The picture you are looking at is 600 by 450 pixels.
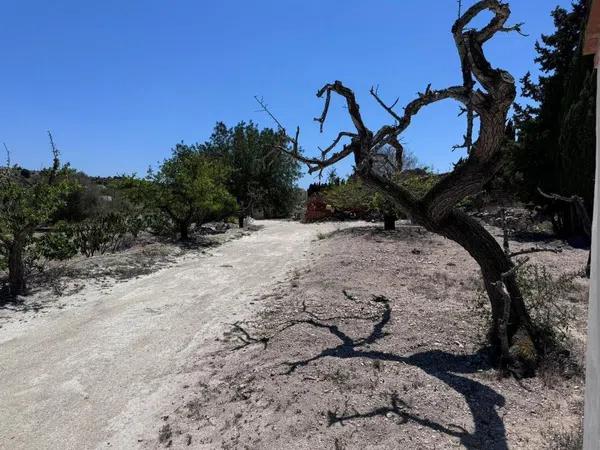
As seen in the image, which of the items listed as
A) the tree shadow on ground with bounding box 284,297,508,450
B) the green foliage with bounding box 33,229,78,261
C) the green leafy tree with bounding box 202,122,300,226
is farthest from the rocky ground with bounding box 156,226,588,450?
the green leafy tree with bounding box 202,122,300,226

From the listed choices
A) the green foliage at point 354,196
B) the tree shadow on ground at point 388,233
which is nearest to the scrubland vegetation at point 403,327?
the tree shadow on ground at point 388,233

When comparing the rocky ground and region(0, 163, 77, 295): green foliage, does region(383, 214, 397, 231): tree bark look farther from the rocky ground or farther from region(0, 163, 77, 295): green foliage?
region(0, 163, 77, 295): green foliage

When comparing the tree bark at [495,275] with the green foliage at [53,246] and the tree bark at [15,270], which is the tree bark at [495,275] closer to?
the tree bark at [15,270]

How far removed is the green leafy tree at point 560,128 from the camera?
12.5 metres

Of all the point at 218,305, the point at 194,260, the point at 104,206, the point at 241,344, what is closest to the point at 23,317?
the point at 218,305

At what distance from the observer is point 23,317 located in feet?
23.0

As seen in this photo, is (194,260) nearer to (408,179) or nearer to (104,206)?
(408,179)

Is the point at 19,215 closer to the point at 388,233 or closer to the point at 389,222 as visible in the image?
the point at 388,233

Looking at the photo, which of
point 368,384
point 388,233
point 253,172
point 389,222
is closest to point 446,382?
point 368,384

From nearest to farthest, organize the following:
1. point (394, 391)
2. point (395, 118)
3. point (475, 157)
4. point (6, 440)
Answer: point (6, 440) < point (394, 391) < point (475, 157) < point (395, 118)

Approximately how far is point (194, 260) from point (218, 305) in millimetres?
4689

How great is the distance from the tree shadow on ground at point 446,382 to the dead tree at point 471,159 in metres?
0.50

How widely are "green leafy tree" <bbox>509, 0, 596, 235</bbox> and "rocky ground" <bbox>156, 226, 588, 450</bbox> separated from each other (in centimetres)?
677

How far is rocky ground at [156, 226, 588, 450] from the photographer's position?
3.49 meters
